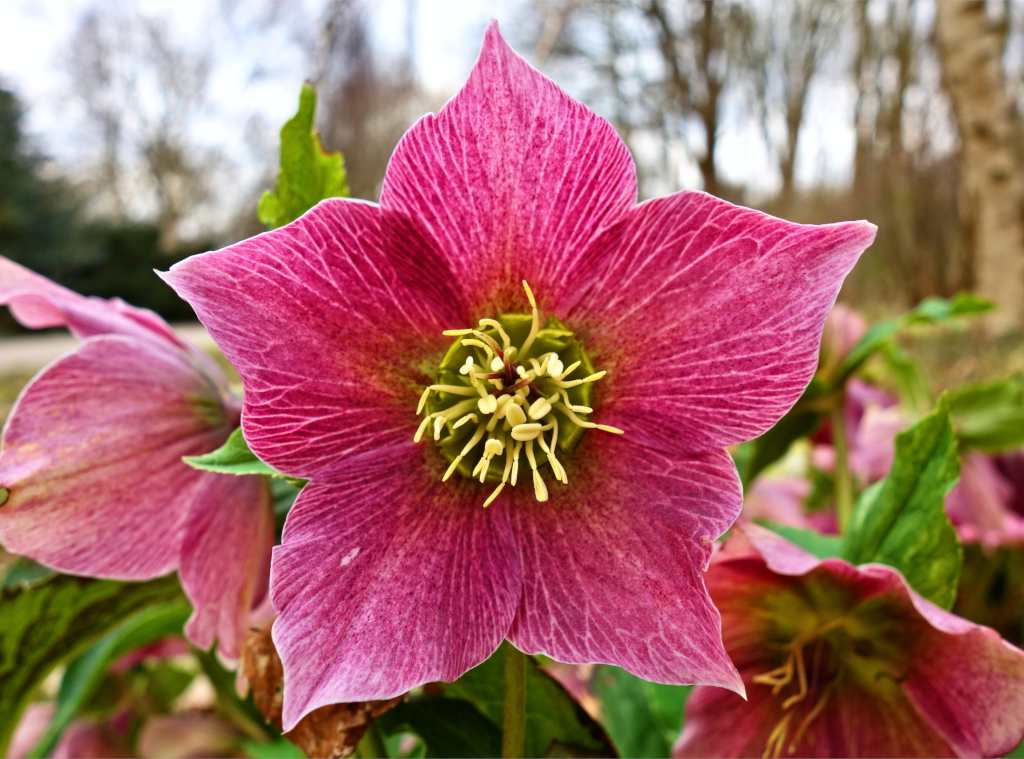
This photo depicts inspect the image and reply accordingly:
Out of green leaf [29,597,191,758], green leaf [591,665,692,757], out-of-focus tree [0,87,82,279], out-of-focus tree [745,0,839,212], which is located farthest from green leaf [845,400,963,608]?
out-of-focus tree [0,87,82,279]

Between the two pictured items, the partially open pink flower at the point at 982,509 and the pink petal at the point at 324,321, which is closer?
the pink petal at the point at 324,321

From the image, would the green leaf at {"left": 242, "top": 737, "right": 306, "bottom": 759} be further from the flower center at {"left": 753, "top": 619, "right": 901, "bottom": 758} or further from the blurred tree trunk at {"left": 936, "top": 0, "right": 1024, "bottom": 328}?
the blurred tree trunk at {"left": 936, "top": 0, "right": 1024, "bottom": 328}

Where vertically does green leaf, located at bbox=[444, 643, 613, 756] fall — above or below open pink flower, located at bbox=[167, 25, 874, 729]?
below

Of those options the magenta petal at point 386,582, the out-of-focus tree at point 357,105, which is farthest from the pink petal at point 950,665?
the out-of-focus tree at point 357,105

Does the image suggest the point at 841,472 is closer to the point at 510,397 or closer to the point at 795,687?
the point at 795,687

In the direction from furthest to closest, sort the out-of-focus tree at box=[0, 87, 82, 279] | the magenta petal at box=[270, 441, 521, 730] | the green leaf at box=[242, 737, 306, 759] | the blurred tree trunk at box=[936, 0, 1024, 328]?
the out-of-focus tree at box=[0, 87, 82, 279] < the blurred tree trunk at box=[936, 0, 1024, 328] < the green leaf at box=[242, 737, 306, 759] < the magenta petal at box=[270, 441, 521, 730]

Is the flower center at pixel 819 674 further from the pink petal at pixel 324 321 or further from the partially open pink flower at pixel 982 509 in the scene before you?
the partially open pink flower at pixel 982 509

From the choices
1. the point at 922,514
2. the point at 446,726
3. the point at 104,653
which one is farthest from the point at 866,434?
the point at 104,653

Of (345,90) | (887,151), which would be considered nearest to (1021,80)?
(887,151)
